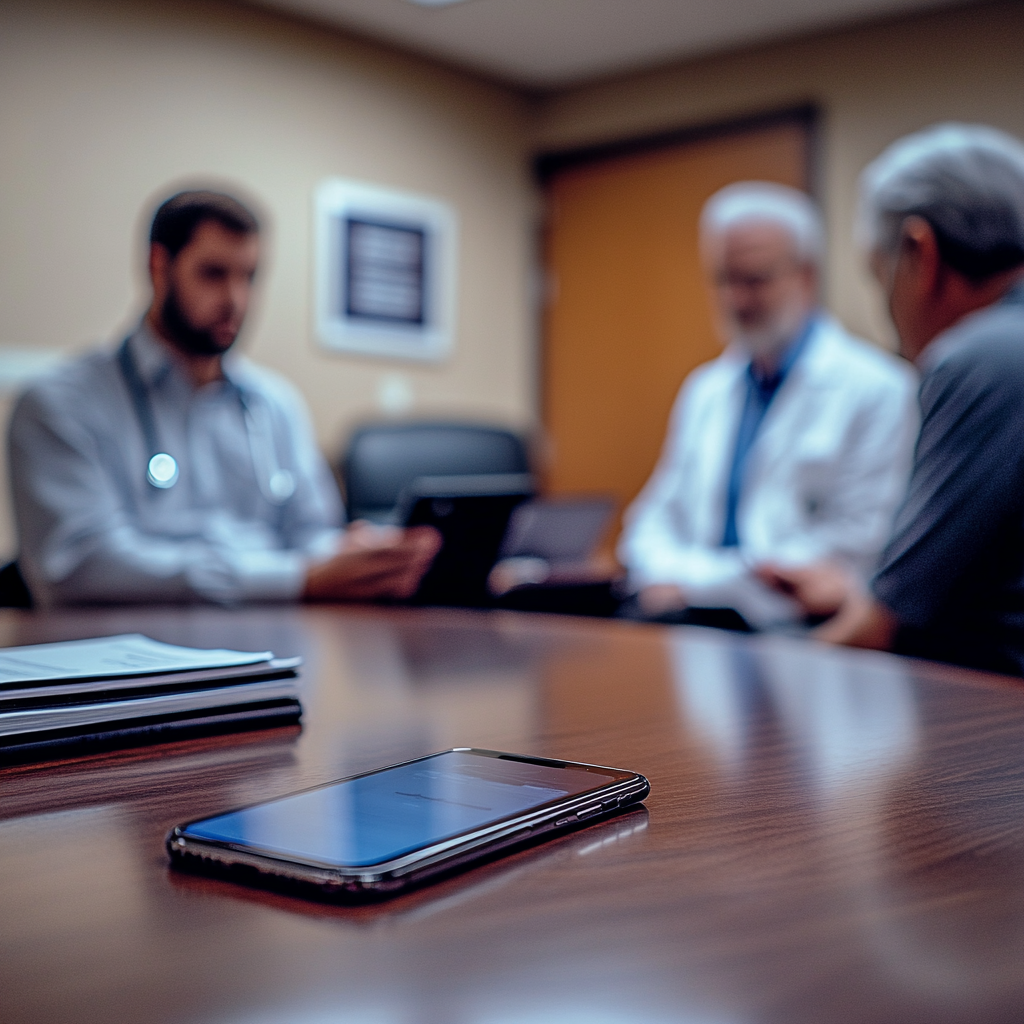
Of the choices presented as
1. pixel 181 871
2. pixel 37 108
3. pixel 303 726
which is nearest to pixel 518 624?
pixel 303 726

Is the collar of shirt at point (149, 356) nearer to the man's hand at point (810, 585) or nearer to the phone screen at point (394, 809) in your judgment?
the man's hand at point (810, 585)

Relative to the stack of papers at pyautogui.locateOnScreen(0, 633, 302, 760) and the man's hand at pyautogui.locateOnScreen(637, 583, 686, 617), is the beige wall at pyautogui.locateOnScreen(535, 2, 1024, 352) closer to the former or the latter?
the man's hand at pyautogui.locateOnScreen(637, 583, 686, 617)

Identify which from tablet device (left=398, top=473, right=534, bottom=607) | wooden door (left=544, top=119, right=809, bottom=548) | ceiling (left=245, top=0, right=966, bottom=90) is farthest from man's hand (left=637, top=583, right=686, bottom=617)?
ceiling (left=245, top=0, right=966, bottom=90)

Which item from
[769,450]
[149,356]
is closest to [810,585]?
[769,450]

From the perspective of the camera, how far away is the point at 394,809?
1.71 feet

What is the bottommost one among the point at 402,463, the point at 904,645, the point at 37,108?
the point at 904,645

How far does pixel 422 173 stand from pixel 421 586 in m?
2.90

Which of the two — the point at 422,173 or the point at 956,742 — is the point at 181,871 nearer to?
the point at 956,742

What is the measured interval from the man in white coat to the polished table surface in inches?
64.3

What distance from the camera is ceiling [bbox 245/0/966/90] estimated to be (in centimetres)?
383

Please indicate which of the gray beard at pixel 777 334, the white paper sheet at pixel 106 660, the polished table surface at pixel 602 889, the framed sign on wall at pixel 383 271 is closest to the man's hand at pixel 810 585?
the gray beard at pixel 777 334

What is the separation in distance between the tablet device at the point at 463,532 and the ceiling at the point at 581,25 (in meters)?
2.52

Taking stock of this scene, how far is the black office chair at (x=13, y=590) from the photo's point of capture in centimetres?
175

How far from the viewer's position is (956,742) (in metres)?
0.77
